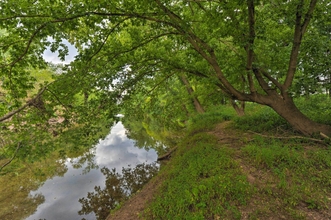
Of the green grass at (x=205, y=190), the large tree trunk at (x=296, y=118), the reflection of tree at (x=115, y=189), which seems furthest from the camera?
the reflection of tree at (x=115, y=189)

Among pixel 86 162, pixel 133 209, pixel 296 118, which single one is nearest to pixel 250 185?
pixel 296 118

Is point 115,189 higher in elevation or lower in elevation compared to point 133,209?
higher

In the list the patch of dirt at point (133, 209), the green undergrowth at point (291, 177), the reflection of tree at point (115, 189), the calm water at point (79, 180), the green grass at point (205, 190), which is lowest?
the green undergrowth at point (291, 177)

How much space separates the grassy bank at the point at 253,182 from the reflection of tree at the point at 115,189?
3157 millimetres

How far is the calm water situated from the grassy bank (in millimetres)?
4587

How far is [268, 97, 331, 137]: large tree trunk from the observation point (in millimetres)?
6852

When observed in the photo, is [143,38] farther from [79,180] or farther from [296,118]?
[79,180]

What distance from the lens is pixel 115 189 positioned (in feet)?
33.4

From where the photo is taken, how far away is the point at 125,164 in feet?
45.3

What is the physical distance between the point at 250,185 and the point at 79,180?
1018 cm

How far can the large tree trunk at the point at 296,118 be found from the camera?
6852 millimetres

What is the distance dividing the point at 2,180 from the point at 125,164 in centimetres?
738

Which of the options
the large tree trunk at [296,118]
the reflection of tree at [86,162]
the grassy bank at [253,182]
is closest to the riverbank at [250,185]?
the grassy bank at [253,182]

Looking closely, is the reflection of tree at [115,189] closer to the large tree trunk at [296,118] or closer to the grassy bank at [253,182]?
the grassy bank at [253,182]
